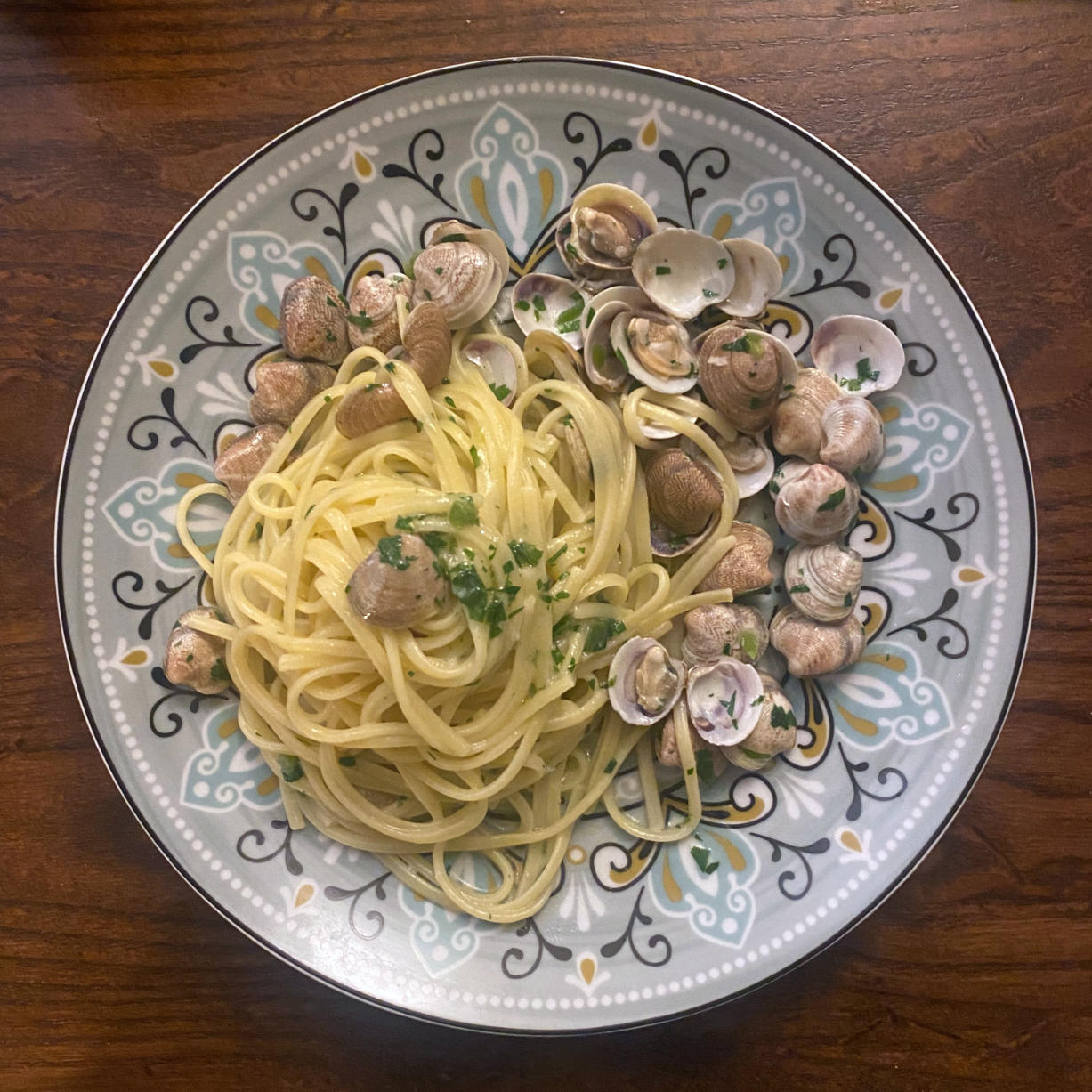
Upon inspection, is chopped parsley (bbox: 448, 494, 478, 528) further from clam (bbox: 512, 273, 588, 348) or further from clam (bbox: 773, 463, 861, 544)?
clam (bbox: 773, 463, 861, 544)

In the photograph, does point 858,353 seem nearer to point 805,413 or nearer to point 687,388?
point 805,413

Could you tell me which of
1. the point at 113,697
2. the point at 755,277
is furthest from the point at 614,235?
the point at 113,697

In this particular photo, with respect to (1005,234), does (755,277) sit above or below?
below

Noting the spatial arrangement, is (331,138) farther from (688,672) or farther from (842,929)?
(842,929)

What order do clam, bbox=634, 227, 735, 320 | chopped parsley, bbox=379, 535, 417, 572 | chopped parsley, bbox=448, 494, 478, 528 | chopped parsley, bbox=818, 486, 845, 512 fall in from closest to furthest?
chopped parsley, bbox=379, 535, 417, 572 < chopped parsley, bbox=448, 494, 478, 528 < chopped parsley, bbox=818, 486, 845, 512 < clam, bbox=634, 227, 735, 320

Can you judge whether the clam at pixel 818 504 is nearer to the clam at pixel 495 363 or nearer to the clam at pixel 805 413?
the clam at pixel 805 413

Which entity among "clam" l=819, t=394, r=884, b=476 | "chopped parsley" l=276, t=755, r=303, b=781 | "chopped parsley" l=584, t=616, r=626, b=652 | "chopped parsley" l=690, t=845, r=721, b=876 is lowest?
"chopped parsley" l=690, t=845, r=721, b=876

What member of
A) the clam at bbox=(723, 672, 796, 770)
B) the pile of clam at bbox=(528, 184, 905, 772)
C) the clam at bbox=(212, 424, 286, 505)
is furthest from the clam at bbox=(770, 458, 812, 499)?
the clam at bbox=(212, 424, 286, 505)
